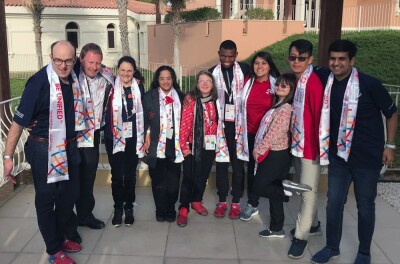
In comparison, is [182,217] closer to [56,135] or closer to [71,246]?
[71,246]

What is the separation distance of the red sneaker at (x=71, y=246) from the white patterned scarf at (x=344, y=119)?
2.22 meters

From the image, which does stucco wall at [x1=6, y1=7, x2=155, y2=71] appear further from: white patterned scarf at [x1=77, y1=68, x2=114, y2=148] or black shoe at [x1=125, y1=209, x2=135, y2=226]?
white patterned scarf at [x1=77, y1=68, x2=114, y2=148]

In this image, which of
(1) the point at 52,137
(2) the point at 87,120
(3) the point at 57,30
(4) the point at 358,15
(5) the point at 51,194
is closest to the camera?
(1) the point at 52,137

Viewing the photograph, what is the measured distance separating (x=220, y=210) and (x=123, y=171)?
1.13 m

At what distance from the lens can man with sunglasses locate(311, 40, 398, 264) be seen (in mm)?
2943

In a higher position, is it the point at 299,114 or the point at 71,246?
the point at 299,114

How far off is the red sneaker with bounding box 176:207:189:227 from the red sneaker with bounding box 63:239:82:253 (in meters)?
1.01

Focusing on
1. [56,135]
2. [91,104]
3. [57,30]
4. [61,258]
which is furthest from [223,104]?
[57,30]


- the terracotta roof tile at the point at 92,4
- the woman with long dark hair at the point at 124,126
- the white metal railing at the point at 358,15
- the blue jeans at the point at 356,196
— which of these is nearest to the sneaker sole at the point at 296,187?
the blue jeans at the point at 356,196

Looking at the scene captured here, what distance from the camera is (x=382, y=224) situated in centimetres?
414

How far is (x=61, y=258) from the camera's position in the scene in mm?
3197

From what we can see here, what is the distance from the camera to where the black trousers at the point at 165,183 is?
13.1ft

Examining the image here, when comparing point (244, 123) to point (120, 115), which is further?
point (244, 123)

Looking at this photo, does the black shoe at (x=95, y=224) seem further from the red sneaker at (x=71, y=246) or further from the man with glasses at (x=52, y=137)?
the man with glasses at (x=52, y=137)
